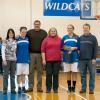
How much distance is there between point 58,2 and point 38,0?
36.3 inches

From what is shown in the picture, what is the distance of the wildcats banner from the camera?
17.4m

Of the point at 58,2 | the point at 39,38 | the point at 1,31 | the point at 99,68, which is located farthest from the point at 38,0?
the point at 39,38

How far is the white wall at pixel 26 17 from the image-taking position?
17.3 metres

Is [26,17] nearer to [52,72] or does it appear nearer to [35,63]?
[35,63]

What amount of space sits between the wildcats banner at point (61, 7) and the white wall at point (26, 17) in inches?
7.5

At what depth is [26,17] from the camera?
57.3ft

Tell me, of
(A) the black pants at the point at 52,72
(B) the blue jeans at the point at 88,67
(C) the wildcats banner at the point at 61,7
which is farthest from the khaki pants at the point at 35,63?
(C) the wildcats banner at the point at 61,7

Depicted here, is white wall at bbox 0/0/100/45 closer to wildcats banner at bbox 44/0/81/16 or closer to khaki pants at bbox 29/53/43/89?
wildcats banner at bbox 44/0/81/16

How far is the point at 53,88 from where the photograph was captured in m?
9.93

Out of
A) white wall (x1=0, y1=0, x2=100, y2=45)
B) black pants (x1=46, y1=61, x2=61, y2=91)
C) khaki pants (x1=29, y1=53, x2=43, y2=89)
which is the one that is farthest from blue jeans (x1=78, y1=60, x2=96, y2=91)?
white wall (x1=0, y1=0, x2=100, y2=45)

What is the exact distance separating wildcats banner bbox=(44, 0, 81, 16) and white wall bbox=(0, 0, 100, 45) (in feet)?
0.62

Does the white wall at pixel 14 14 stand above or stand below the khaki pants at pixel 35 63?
above

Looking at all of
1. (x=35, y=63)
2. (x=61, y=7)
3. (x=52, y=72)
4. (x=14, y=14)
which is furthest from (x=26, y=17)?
(x=52, y=72)

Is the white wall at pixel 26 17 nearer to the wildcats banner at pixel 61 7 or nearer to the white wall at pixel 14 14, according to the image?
the white wall at pixel 14 14
